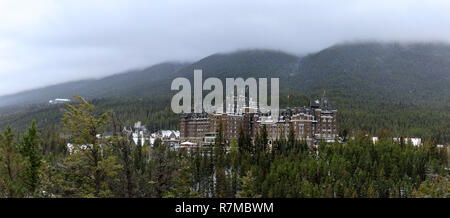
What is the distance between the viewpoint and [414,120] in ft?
554

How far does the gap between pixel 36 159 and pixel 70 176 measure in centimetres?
2850

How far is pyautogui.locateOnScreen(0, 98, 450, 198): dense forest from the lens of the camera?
855 inches

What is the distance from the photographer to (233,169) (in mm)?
82625

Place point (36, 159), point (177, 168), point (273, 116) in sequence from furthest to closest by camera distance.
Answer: point (273, 116)
point (36, 159)
point (177, 168)

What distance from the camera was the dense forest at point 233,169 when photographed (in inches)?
855

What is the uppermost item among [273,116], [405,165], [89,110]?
[89,110]
